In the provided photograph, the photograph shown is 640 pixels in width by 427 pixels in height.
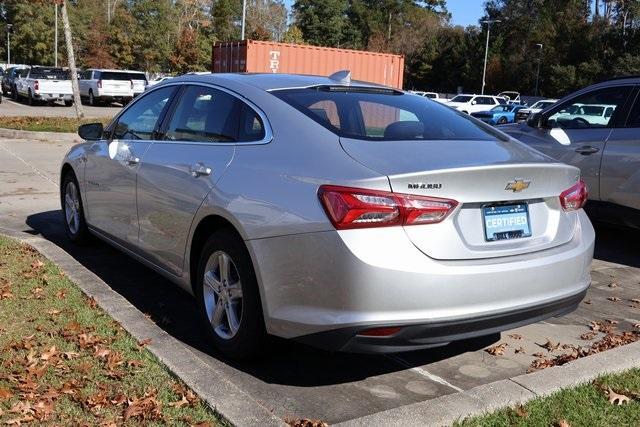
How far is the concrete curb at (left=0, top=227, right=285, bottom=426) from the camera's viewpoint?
3123 mm

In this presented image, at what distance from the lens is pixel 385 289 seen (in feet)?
10.3

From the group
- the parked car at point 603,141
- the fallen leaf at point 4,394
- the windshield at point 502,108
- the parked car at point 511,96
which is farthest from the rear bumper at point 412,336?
the parked car at point 511,96

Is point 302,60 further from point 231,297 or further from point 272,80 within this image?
point 231,297

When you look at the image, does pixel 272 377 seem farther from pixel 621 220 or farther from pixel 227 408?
pixel 621 220

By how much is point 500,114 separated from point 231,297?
119ft

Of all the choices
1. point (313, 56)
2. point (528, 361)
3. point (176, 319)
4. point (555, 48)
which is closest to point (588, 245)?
point (528, 361)

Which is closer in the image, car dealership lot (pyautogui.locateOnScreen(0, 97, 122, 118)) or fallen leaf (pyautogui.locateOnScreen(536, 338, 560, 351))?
fallen leaf (pyautogui.locateOnScreen(536, 338, 560, 351))

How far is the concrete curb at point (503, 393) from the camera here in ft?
10.3

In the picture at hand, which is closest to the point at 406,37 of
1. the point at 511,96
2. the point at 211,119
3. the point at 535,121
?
the point at 511,96

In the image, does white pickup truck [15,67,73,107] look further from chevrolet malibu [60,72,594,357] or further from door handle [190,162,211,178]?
door handle [190,162,211,178]

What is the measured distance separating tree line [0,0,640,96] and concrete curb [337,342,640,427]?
5795cm

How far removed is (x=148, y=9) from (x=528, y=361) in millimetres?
75366

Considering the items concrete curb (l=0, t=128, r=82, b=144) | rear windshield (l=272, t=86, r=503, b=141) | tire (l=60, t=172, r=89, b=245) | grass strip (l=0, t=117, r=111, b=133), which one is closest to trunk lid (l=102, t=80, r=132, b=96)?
grass strip (l=0, t=117, r=111, b=133)

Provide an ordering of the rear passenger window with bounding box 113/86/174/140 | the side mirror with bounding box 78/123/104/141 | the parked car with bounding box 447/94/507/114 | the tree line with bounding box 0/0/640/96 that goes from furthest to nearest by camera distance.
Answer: the tree line with bounding box 0/0/640/96
the parked car with bounding box 447/94/507/114
the side mirror with bounding box 78/123/104/141
the rear passenger window with bounding box 113/86/174/140
